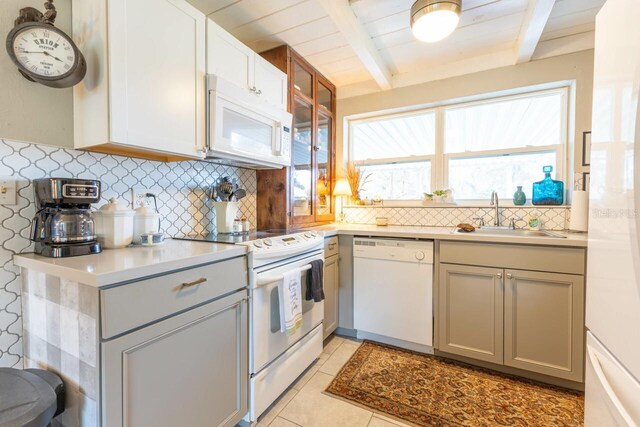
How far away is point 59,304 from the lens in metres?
0.99

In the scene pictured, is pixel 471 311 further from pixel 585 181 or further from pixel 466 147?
pixel 466 147

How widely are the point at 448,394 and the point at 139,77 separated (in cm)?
233

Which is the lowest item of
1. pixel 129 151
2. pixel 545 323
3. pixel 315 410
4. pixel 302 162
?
pixel 315 410

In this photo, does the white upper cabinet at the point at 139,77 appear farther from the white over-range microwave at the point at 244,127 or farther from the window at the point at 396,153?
the window at the point at 396,153

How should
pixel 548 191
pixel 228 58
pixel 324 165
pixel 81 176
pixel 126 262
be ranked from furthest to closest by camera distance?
1. pixel 324 165
2. pixel 548 191
3. pixel 228 58
4. pixel 81 176
5. pixel 126 262

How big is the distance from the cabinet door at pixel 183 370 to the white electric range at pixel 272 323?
6 cm

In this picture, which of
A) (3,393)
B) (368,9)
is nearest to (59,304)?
(3,393)

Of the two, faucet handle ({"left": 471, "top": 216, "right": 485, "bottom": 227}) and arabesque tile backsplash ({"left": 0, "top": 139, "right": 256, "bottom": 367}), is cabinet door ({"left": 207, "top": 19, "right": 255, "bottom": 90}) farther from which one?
faucet handle ({"left": 471, "top": 216, "right": 485, "bottom": 227})

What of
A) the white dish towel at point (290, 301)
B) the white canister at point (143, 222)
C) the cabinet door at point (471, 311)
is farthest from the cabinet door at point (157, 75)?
the cabinet door at point (471, 311)

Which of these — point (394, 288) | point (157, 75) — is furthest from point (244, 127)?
point (394, 288)

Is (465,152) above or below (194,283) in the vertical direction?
above

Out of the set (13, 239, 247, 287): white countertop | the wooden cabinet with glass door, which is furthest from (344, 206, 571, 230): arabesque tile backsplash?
(13, 239, 247, 287): white countertop

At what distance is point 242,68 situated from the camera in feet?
5.71

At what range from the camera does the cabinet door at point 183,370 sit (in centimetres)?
90
